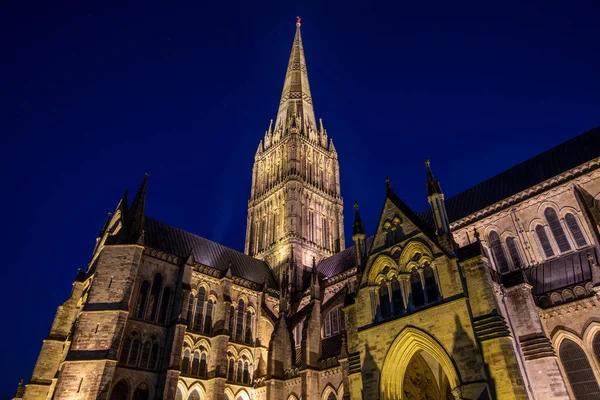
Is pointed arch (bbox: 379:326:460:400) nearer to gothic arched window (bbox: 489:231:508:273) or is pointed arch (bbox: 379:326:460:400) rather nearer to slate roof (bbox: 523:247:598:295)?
slate roof (bbox: 523:247:598:295)

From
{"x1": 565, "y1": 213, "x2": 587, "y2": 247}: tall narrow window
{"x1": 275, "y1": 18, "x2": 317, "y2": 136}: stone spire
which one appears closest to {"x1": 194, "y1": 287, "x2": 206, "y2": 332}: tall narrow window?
{"x1": 565, "y1": 213, "x2": 587, "y2": 247}: tall narrow window

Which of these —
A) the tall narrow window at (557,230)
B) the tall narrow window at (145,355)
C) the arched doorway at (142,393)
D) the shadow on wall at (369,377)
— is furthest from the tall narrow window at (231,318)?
the tall narrow window at (557,230)

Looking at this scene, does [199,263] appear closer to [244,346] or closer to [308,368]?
[244,346]

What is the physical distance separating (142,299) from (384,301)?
17.4 m

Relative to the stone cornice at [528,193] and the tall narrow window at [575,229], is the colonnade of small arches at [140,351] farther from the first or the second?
the tall narrow window at [575,229]

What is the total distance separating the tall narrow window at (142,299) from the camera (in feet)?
88.6

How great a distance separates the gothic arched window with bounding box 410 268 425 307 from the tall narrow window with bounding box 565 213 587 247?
454 inches

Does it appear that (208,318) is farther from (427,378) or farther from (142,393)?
(427,378)

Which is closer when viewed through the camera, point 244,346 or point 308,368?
point 308,368

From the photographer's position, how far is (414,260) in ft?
57.4

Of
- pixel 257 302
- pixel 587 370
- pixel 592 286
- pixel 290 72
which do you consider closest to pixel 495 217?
pixel 592 286

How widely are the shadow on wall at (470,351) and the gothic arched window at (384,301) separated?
3.28 meters

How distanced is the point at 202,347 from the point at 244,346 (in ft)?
12.1

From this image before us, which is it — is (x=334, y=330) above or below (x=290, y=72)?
below
